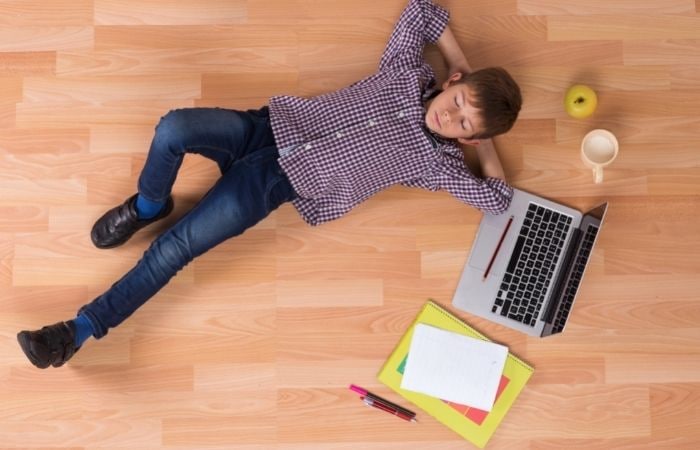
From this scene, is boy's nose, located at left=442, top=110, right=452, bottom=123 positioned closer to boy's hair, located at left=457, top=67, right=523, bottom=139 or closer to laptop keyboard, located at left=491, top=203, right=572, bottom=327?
boy's hair, located at left=457, top=67, right=523, bottom=139

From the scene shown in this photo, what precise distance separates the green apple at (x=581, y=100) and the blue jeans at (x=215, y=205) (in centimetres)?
72

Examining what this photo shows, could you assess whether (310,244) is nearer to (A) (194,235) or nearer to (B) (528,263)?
(A) (194,235)

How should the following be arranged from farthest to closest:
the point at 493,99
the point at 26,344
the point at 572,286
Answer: the point at 572,286 < the point at 26,344 < the point at 493,99

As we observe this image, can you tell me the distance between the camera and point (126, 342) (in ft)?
5.22

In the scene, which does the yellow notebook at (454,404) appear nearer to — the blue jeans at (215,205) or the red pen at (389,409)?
the red pen at (389,409)

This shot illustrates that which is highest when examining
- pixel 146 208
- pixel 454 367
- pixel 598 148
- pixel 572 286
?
pixel 598 148

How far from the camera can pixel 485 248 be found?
5.21 ft

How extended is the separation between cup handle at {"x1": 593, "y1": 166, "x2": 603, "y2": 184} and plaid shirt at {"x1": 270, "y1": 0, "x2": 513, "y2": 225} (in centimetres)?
24

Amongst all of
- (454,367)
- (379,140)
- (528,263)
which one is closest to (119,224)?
(379,140)

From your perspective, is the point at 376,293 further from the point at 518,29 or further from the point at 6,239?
the point at 6,239

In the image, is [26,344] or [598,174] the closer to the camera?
[26,344]

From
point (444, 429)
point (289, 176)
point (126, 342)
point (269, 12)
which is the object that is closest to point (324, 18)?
point (269, 12)

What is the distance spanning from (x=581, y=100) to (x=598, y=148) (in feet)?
0.41

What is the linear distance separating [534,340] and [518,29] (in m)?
0.79
